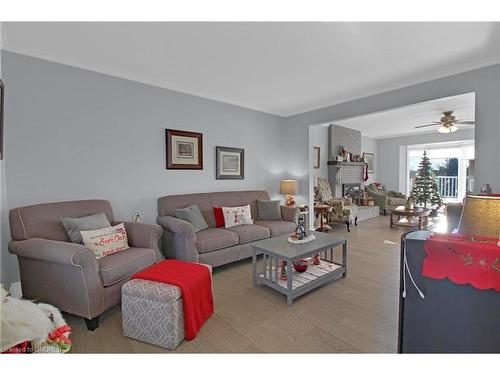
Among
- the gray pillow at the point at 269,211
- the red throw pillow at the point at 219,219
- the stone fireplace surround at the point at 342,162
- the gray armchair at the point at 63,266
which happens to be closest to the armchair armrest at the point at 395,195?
the stone fireplace surround at the point at 342,162

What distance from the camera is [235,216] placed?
11.4 ft

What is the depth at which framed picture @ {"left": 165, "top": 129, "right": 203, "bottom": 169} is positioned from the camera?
3434 mm

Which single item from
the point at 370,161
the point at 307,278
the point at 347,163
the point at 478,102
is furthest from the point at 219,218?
the point at 370,161

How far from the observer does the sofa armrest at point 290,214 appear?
12.7 ft

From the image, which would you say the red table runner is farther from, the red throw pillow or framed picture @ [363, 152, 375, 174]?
framed picture @ [363, 152, 375, 174]

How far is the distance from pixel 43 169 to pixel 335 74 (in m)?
3.44

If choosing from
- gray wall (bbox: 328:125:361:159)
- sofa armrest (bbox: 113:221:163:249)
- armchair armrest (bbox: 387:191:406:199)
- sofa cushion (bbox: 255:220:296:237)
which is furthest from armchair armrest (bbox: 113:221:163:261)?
armchair armrest (bbox: 387:191:406:199)

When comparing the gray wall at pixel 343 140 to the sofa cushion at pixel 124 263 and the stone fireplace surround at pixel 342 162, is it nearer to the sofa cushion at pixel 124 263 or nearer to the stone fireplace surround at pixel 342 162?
the stone fireplace surround at pixel 342 162

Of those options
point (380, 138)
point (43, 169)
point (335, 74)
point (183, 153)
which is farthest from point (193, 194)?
point (380, 138)

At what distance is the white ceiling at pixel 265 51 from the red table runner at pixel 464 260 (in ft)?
6.13

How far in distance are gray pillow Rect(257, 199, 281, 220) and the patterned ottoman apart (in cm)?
238

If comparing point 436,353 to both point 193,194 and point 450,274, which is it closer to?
point 450,274

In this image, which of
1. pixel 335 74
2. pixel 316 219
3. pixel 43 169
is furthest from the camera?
pixel 316 219
